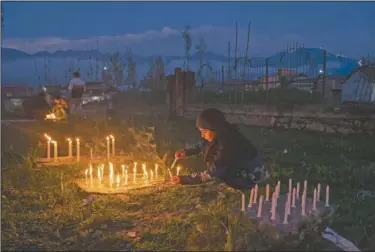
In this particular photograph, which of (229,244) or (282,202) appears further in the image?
(282,202)

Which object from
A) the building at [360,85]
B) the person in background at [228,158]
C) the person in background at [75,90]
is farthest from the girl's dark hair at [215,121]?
the person in background at [75,90]

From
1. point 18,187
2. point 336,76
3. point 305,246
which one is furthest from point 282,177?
point 336,76

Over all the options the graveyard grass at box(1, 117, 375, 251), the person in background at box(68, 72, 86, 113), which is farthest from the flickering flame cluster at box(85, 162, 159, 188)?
the person in background at box(68, 72, 86, 113)

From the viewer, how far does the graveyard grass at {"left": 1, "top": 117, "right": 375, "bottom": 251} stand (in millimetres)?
3910

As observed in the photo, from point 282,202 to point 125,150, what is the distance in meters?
5.01

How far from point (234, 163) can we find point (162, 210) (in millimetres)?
1008

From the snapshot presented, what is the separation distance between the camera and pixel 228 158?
16.7ft

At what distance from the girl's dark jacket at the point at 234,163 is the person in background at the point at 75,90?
9.11 metres

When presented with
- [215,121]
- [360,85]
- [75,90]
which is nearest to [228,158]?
[215,121]

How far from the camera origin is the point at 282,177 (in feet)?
22.1

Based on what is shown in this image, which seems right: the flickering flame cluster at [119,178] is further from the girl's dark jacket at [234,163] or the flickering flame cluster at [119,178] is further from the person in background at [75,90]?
the person in background at [75,90]

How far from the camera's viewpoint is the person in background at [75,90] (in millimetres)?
13521

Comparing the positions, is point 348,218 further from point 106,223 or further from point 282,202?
point 106,223

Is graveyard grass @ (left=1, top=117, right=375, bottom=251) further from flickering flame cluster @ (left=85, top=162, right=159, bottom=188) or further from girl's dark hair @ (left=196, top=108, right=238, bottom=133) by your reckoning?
girl's dark hair @ (left=196, top=108, right=238, bottom=133)
